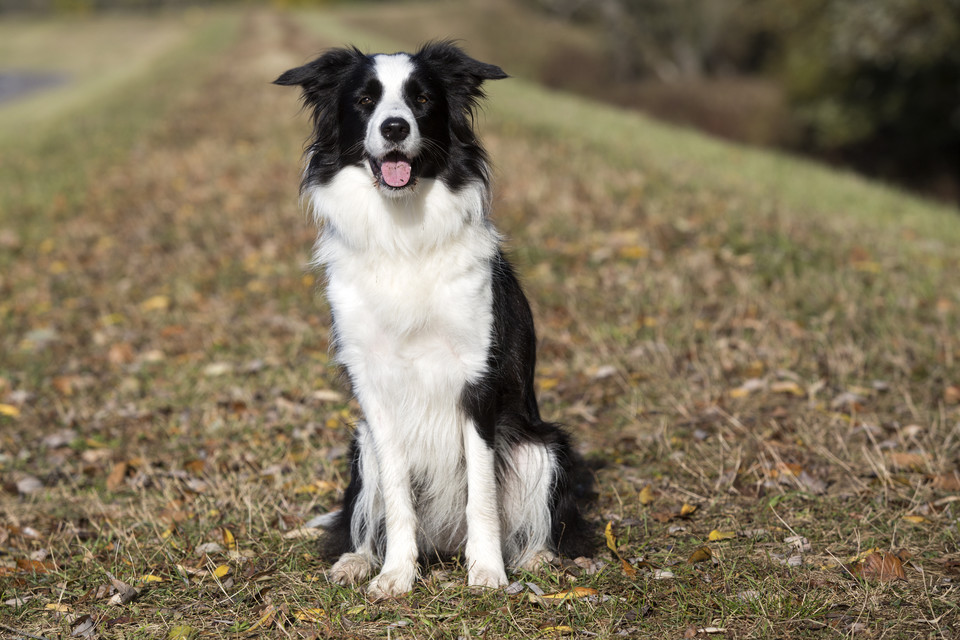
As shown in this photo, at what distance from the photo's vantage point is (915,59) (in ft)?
51.5

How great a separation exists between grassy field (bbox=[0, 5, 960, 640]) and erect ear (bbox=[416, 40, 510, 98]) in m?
1.93

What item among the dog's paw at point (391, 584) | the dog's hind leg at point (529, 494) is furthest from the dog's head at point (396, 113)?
the dog's paw at point (391, 584)

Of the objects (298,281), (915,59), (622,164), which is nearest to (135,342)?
(298,281)

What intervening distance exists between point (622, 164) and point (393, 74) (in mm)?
8045

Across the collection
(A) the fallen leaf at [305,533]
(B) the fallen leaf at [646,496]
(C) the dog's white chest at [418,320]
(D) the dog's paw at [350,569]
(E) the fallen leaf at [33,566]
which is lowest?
(E) the fallen leaf at [33,566]

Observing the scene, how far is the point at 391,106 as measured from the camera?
314cm

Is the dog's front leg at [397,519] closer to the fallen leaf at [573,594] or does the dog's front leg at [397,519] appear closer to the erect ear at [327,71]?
the fallen leaf at [573,594]

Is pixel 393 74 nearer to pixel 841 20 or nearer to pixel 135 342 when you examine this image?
pixel 135 342

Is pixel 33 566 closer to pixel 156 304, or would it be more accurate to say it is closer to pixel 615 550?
pixel 615 550

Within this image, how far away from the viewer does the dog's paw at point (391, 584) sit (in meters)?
3.29

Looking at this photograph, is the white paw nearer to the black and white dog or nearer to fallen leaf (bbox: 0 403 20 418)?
the black and white dog

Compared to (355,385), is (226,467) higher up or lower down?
lower down

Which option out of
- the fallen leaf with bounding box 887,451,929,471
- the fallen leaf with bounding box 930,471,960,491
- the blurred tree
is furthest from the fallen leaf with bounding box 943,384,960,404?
the blurred tree

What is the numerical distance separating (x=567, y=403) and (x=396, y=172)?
2.60m
